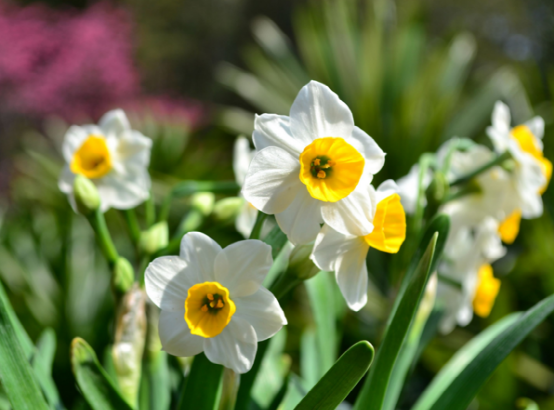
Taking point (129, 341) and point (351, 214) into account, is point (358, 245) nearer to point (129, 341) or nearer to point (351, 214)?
point (351, 214)

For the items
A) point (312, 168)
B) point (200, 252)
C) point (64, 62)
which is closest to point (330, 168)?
point (312, 168)

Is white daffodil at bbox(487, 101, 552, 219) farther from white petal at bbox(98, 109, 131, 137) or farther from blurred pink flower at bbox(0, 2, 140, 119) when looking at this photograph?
blurred pink flower at bbox(0, 2, 140, 119)

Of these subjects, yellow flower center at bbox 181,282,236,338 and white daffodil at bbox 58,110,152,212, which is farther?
white daffodil at bbox 58,110,152,212

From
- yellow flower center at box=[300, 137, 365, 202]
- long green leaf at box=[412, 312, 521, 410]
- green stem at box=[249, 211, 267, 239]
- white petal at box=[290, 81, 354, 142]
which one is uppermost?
white petal at box=[290, 81, 354, 142]

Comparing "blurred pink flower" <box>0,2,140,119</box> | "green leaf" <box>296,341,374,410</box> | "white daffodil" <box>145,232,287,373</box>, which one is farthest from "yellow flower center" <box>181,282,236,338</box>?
"blurred pink flower" <box>0,2,140,119</box>

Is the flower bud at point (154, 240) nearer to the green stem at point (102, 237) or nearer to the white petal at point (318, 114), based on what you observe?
the green stem at point (102, 237)

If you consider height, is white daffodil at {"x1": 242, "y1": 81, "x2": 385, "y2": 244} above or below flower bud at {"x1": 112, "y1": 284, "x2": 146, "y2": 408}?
above

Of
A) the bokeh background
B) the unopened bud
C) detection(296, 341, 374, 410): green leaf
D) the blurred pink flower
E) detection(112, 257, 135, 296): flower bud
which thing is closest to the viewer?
Answer: detection(296, 341, 374, 410): green leaf

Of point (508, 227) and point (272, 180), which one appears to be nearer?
point (272, 180)

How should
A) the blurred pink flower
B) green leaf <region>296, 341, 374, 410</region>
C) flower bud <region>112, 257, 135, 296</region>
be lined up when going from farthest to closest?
1. the blurred pink flower
2. flower bud <region>112, 257, 135, 296</region>
3. green leaf <region>296, 341, 374, 410</region>
